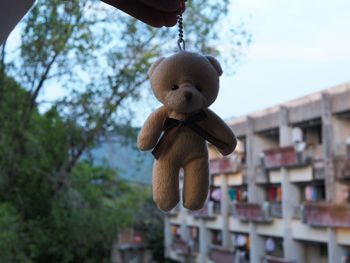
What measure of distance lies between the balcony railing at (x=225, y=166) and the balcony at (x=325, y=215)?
1.87 m

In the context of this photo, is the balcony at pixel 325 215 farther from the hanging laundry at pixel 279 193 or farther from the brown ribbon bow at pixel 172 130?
the brown ribbon bow at pixel 172 130

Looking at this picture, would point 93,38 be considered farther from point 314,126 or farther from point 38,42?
point 314,126

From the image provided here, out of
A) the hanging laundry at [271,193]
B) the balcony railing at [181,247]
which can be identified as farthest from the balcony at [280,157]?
the balcony railing at [181,247]

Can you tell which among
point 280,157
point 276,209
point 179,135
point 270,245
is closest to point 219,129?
point 179,135

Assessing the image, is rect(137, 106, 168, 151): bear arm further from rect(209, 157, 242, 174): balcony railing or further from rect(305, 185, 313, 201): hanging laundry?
rect(209, 157, 242, 174): balcony railing

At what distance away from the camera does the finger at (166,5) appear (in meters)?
0.83

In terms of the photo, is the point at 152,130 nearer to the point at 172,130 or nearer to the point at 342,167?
the point at 172,130

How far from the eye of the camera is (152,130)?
2.55 feet

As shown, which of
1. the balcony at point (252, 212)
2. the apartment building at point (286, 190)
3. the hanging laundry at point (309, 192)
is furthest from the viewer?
the balcony at point (252, 212)

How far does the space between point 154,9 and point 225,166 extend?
7942 millimetres

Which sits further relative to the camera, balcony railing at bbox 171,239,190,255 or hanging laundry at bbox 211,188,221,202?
balcony railing at bbox 171,239,190,255

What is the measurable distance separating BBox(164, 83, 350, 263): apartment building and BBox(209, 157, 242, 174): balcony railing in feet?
0.05

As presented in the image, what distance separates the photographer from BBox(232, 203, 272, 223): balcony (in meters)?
7.63

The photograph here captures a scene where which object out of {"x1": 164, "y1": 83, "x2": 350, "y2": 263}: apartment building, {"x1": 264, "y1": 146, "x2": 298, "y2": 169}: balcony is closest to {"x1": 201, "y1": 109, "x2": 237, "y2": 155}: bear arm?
{"x1": 164, "y1": 83, "x2": 350, "y2": 263}: apartment building
